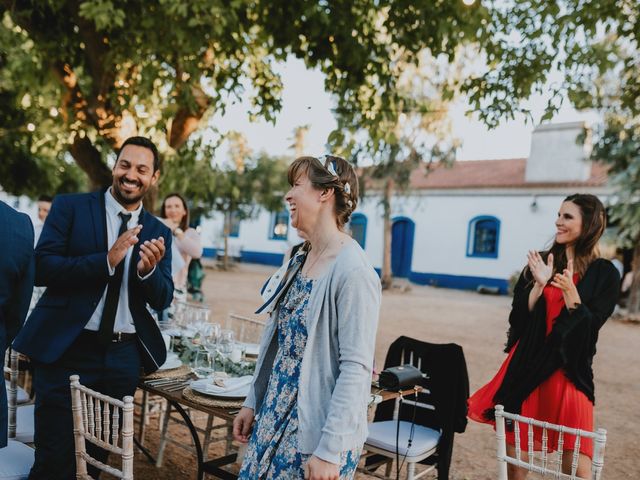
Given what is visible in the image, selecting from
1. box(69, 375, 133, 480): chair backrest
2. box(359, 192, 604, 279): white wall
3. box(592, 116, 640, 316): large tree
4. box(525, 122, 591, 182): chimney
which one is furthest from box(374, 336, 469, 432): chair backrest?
box(525, 122, 591, 182): chimney

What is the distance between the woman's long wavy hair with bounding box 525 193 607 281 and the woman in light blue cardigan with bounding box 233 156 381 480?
177cm

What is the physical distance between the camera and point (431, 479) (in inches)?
174

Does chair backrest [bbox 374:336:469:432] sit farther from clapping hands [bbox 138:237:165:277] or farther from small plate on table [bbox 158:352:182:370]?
clapping hands [bbox 138:237:165:277]

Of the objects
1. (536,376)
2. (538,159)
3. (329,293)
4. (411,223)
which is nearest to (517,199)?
(538,159)

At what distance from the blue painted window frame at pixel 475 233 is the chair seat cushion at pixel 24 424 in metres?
21.4

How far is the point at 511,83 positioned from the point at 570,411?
12.1ft

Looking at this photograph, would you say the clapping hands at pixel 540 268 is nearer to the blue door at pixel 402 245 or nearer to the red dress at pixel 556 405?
the red dress at pixel 556 405

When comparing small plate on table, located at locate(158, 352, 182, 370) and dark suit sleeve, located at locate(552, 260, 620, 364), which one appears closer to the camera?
dark suit sleeve, located at locate(552, 260, 620, 364)

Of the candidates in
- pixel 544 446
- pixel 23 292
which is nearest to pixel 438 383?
pixel 544 446

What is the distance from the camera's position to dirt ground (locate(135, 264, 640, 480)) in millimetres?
4883

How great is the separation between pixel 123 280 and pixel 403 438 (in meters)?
1.90

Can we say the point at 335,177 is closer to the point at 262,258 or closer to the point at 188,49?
the point at 188,49

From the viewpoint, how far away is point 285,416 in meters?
1.91

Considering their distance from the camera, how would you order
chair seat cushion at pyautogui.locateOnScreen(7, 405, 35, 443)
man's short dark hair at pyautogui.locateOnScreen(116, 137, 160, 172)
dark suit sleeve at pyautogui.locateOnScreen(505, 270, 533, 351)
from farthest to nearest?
1. dark suit sleeve at pyautogui.locateOnScreen(505, 270, 533, 351)
2. chair seat cushion at pyautogui.locateOnScreen(7, 405, 35, 443)
3. man's short dark hair at pyautogui.locateOnScreen(116, 137, 160, 172)
